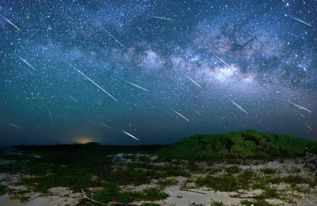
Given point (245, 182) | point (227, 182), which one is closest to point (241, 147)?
point (245, 182)

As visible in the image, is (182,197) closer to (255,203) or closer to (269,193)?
(255,203)

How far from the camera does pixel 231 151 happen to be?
34.1 metres

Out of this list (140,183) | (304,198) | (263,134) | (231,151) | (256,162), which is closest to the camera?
(304,198)

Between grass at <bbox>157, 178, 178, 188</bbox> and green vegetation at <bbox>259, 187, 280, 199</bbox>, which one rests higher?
grass at <bbox>157, 178, 178, 188</bbox>

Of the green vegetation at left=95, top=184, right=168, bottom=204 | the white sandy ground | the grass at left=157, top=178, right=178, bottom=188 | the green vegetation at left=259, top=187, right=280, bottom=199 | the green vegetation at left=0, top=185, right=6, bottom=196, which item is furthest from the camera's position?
the grass at left=157, top=178, right=178, bottom=188

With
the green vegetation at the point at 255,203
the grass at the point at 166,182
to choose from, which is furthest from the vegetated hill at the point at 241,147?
the green vegetation at the point at 255,203

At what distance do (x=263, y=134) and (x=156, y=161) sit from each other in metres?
11.6

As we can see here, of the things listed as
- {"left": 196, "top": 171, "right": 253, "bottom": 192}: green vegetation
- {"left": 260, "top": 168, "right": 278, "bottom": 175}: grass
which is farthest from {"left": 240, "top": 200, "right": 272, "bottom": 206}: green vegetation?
{"left": 260, "top": 168, "right": 278, "bottom": 175}: grass

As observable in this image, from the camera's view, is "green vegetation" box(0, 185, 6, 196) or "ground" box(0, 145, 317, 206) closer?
"ground" box(0, 145, 317, 206)

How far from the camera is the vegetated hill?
3362cm

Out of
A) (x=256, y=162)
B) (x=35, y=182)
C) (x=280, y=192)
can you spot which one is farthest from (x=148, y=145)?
(x=280, y=192)

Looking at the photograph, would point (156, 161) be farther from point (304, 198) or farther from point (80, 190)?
point (304, 198)

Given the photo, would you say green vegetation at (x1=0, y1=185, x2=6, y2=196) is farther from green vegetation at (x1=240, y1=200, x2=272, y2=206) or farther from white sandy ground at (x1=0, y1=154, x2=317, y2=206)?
green vegetation at (x1=240, y1=200, x2=272, y2=206)

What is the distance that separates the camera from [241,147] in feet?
113
